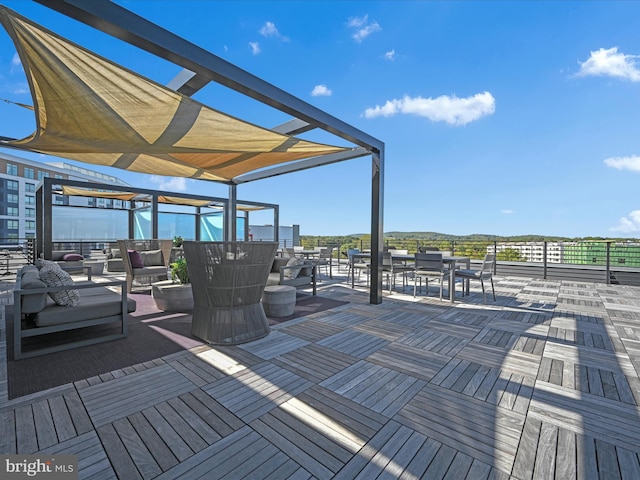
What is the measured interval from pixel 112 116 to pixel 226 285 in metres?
2.04

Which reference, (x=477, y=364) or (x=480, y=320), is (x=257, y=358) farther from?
(x=480, y=320)

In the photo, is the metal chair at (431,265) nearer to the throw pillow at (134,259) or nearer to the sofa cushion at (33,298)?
the sofa cushion at (33,298)

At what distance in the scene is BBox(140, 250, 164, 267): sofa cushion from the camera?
6.20 meters

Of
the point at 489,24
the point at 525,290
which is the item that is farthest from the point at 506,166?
the point at 525,290

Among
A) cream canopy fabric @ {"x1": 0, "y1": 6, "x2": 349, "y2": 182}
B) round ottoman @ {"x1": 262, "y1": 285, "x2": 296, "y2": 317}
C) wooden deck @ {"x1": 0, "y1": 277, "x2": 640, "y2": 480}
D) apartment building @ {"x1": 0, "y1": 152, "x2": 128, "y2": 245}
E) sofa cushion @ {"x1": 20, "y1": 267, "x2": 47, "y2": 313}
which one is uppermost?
apartment building @ {"x1": 0, "y1": 152, "x2": 128, "y2": 245}

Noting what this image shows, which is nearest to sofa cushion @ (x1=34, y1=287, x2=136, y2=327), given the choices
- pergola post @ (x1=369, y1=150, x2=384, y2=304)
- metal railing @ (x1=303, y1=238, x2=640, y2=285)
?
pergola post @ (x1=369, y1=150, x2=384, y2=304)

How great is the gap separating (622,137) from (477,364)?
15147 millimetres

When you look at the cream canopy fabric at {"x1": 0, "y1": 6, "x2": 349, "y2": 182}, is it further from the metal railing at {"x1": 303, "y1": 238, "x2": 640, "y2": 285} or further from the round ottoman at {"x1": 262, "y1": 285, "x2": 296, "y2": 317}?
the metal railing at {"x1": 303, "y1": 238, "x2": 640, "y2": 285}

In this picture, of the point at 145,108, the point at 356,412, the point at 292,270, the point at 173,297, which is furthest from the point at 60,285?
the point at 292,270

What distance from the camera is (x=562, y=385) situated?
2.03 metres

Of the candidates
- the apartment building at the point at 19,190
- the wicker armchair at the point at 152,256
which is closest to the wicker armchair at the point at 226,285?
the wicker armchair at the point at 152,256

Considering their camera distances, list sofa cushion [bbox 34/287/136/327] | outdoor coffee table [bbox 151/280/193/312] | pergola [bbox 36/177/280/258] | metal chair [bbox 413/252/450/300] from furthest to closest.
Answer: pergola [bbox 36/177/280/258], metal chair [bbox 413/252/450/300], outdoor coffee table [bbox 151/280/193/312], sofa cushion [bbox 34/287/136/327]

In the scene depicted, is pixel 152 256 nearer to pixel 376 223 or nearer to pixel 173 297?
pixel 173 297

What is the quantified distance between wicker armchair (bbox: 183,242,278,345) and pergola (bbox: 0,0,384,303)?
135 centimetres
